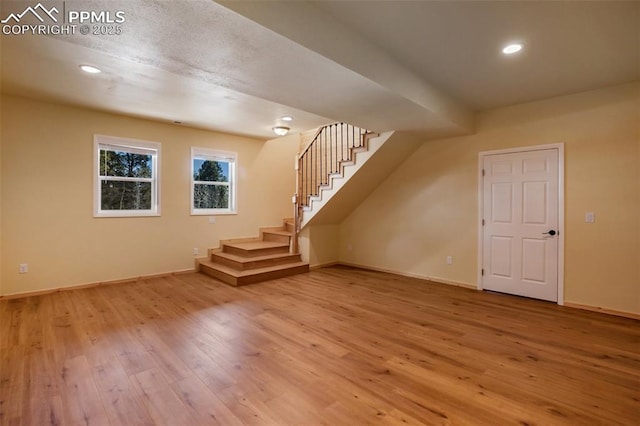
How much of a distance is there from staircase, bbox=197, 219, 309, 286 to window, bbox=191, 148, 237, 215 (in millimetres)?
755

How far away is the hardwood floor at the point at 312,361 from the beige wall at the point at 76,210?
546 millimetres

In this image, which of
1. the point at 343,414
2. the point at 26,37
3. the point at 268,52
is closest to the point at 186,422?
the point at 343,414

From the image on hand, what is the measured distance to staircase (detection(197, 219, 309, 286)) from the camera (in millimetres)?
5047

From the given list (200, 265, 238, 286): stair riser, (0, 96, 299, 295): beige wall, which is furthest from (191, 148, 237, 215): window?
(200, 265, 238, 286): stair riser

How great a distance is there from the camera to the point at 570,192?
12.7ft

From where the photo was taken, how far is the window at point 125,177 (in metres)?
4.72

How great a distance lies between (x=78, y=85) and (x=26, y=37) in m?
1.22

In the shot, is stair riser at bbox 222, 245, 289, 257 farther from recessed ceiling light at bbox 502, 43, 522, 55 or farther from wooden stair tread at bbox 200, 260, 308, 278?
recessed ceiling light at bbox 502, 43, 522, 55

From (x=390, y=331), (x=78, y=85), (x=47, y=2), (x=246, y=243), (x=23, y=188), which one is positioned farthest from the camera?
(x=246, y=243)

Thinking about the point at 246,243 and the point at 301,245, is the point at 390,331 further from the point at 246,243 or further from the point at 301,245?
the point at 246,243

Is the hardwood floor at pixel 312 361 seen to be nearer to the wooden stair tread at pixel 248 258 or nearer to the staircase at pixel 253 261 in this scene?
the staircase at pixel 253 261

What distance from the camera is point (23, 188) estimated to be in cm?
406

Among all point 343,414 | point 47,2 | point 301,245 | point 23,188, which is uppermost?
point 47,2

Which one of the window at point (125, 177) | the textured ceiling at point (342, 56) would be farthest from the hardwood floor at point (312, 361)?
the textured ceiling at point (342, 56)
